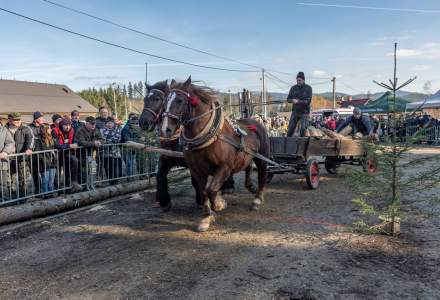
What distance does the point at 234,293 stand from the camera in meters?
3.44

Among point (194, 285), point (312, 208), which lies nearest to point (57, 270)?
point (194, 285)

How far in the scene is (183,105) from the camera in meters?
5.01

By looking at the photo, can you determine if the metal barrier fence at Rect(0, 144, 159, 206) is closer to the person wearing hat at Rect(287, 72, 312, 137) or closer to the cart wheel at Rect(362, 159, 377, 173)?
the person wearing hat at Rect(287, 72, 312, 137)

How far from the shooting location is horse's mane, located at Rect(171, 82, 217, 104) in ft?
17.1

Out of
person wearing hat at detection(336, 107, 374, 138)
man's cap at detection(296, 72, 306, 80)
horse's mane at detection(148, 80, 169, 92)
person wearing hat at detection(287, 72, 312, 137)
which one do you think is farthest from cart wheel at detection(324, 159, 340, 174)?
horse's mane at detection(148, 80, 169, 92)

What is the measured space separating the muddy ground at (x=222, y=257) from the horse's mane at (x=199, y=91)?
6.21 ft

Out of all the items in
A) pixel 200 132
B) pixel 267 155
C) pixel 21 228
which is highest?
pixel 200 132

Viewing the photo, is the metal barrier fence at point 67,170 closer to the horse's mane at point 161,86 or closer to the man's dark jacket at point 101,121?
the man's dark jacket at point 101,121

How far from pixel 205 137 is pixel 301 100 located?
4.13m

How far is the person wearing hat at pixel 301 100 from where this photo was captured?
28.1ft

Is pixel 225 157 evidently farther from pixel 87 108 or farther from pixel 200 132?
pixel 87 108

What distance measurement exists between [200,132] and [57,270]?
93.9 inches

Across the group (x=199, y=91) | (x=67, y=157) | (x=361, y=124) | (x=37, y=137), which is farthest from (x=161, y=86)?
(x=361, y=124)

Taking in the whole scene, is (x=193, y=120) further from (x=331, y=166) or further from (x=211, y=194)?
(x=331, y=166)
